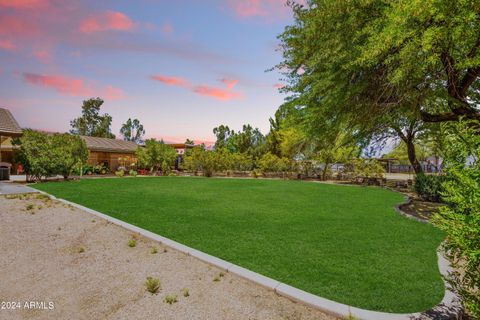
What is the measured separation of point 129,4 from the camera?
9484mm

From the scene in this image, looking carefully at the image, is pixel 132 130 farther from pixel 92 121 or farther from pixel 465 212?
pixel 465 212

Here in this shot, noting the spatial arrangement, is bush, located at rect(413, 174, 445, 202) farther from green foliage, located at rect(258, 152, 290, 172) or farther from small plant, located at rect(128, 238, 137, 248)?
green foliage, located at rect(258, 152, 290, 172)

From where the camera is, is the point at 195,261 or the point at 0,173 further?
the point at 0,173

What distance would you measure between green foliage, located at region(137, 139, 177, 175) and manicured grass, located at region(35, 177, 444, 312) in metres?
19.3

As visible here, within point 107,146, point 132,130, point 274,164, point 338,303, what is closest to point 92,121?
point 132,130

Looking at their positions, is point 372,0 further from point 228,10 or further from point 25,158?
point 25,158

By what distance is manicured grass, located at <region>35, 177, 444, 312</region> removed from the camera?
10.3 feet

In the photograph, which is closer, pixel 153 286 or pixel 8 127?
pixel 153 286

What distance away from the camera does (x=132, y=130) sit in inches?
2785

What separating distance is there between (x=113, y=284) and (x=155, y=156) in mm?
25780

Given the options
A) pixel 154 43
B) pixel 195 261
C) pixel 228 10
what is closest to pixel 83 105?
pixel 154 43

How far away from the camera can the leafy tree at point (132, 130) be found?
230ft

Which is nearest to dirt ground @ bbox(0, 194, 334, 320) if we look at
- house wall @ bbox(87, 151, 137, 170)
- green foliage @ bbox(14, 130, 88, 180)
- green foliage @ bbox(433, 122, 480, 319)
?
green foliage @ bbox(433, 122, 480, 319)

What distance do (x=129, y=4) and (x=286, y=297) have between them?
1135cm
